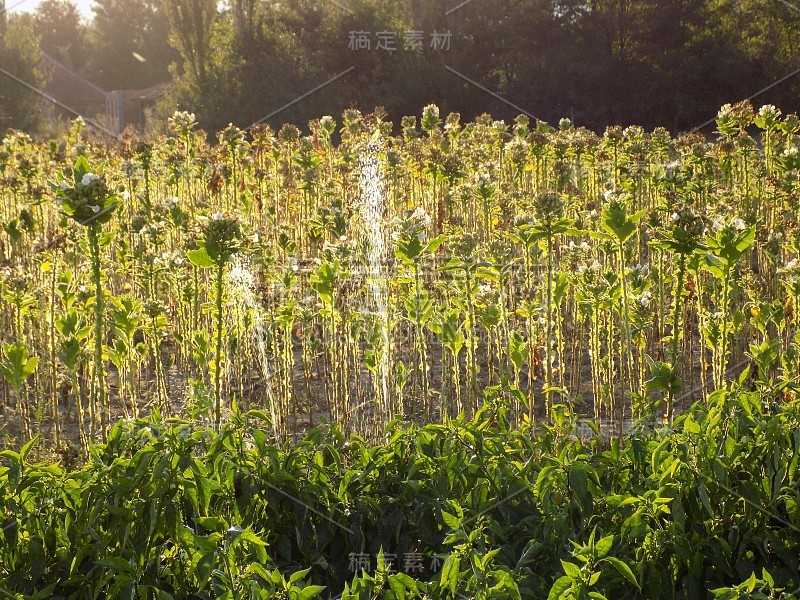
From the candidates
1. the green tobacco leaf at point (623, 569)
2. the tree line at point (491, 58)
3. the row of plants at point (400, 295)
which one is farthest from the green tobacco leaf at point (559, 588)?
the tree line at point (491, 58)

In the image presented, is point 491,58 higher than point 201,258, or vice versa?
point 491,58

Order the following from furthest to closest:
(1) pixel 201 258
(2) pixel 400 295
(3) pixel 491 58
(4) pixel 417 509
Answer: (3) pixel 491 58 < (2) pixel 400 295 < (1) pixel 201 258 < (4) pixel 417 509

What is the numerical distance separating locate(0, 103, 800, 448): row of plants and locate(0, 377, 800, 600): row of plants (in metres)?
0.26

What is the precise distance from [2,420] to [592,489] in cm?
353

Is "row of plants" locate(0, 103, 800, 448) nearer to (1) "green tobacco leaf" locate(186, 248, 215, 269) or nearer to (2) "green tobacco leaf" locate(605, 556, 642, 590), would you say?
(1) "green tobacco leaf" locate(186, 248, 215, 269)

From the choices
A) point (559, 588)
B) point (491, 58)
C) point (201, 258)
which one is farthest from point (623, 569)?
point (491, 58)

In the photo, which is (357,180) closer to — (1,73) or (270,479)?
(270,479)

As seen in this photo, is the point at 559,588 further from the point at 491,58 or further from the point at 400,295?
the point at 491,58

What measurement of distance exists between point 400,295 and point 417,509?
254 centimetres

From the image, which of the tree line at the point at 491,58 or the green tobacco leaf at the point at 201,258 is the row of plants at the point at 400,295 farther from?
the tree line at the point at 491,58

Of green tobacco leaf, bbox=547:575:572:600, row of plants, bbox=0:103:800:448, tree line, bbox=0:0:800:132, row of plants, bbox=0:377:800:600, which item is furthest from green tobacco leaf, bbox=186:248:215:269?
tree line, bbox=0:0:800:132

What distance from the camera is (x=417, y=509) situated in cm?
238

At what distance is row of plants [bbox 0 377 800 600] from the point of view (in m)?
2.20

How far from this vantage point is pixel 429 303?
3.84 meters
